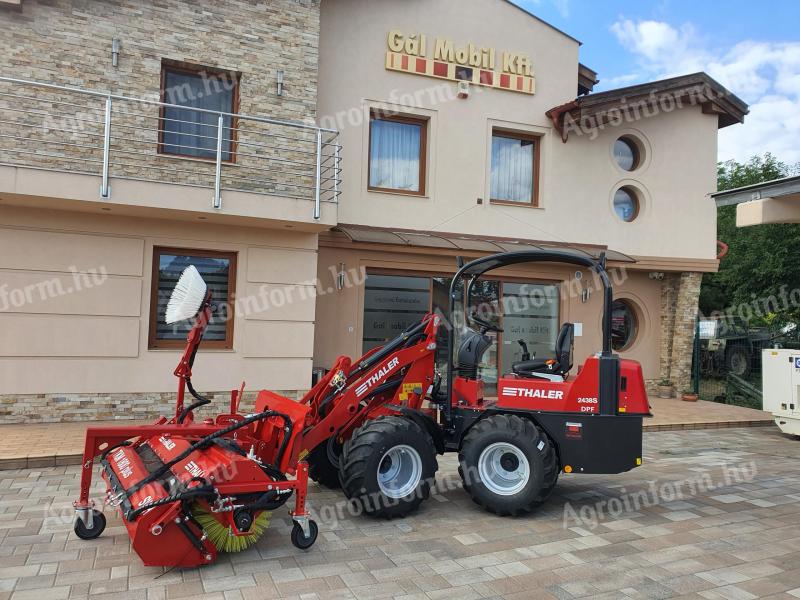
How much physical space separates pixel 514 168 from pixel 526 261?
290 inches

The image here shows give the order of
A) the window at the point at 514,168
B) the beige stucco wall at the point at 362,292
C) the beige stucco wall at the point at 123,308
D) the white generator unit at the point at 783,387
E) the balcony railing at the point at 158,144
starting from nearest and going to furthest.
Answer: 1. the balcony railing at the point at 158,144
2. the beige stucco wall at the point at 123,308
3. the white generator unit at the point at 783,387
4. the beige stucco wall at the point at 362,292
5. the window at the point at 514,168

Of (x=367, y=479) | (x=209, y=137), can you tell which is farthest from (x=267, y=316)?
(x=367, y=479)

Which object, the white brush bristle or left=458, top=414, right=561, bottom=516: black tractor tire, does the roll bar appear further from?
the white brush bristle

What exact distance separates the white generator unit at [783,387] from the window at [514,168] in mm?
5383

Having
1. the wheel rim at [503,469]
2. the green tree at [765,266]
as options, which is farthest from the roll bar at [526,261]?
the green tree at [765,266]

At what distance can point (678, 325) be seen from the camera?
14242 mm

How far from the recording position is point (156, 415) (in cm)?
959

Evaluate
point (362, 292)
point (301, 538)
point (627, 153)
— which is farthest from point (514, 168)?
point (301, 538)

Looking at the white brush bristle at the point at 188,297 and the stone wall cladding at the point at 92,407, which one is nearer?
the white brush bristle at the point at 188,297

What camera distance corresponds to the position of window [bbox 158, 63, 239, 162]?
9859mm

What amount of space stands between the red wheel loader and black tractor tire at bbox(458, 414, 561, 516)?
0.01 meters

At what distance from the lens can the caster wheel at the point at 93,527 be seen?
476 cm

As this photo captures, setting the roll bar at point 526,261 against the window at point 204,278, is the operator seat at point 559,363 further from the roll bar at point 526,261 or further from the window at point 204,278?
the window at point 204,278

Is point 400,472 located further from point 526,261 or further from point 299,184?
point 299,184
